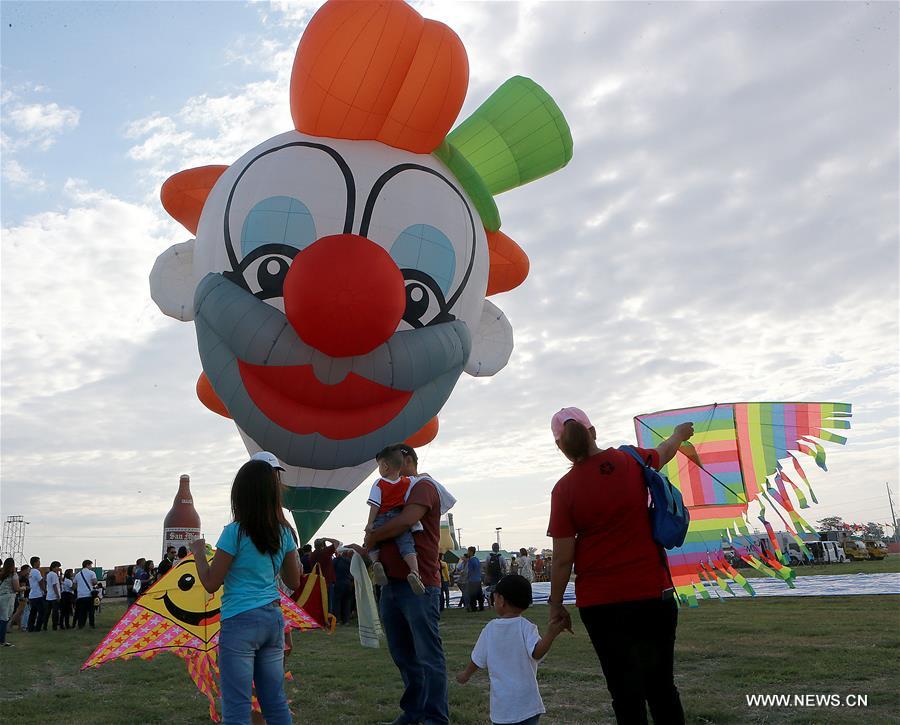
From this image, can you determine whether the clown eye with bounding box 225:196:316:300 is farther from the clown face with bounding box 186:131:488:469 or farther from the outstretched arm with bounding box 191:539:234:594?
the outstretched arm with bounding box 191:539:234:594

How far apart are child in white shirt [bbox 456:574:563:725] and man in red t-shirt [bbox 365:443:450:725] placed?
584 millimetres

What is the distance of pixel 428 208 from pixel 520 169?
2.18m

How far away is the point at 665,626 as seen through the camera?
2.90 meters

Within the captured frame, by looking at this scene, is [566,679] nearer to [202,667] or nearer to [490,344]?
[202,667]

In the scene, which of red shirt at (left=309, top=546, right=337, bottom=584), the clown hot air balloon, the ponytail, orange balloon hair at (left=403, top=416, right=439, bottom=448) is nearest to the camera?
the ponytail

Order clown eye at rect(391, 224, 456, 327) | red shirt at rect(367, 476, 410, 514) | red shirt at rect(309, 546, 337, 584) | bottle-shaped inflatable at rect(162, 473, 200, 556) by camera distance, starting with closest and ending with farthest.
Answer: red shirt at rect(367, 476, 410, 514)
clown eye at rect(391, 224, 456, 327)
red shirt at rect(309, 546, 337, 584)
bottle-shaped inflatable at rect(162, 473, 200, 556)

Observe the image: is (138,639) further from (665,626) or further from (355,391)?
(355,391)

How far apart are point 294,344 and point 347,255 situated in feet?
4.75

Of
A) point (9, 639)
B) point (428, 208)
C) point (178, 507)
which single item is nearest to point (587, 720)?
point (428, 208)

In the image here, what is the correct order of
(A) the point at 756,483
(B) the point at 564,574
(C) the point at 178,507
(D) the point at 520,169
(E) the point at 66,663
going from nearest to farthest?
(B) the point at 564,574
(A) the point at 756,483
(E) the point at 66,663
(D) the point at 520,169
(C) the point at 178,507

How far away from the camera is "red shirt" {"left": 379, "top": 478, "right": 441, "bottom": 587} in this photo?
13.0ft

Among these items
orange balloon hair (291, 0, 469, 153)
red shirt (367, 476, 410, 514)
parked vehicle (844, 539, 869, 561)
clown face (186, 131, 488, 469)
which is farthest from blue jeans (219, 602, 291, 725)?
parked vehicle (844, 539, 869, 561)

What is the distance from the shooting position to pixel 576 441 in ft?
10.2

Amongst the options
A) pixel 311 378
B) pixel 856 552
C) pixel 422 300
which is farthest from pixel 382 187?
pixel 856 552
